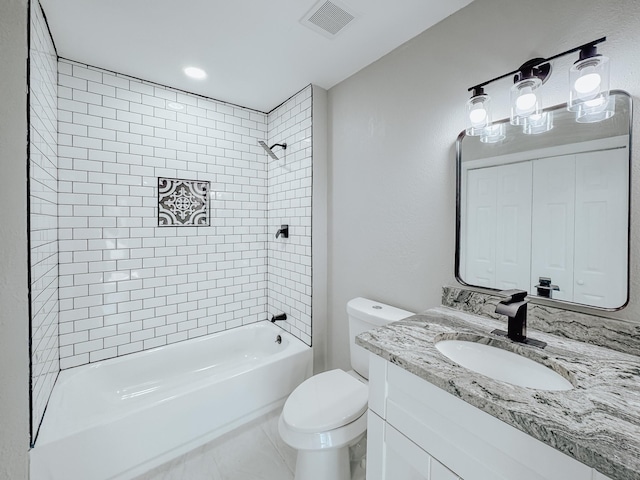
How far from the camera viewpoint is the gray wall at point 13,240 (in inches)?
41.9

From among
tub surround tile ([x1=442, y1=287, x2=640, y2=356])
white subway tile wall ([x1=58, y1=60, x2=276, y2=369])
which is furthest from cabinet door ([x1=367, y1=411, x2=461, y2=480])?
white subway tile wall ([x1=58, y1=60, x2=276, y2=369])

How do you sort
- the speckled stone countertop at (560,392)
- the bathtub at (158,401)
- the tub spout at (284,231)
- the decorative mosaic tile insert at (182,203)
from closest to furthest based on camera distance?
the speckled stone countertop at (560,392)
the bathtub at (158,401)
the decorative mosaic tile insert at (182,203)
the tub spout at (284,231)

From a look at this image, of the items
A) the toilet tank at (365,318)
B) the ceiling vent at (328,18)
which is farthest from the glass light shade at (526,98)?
the toilet tank at (365,318)

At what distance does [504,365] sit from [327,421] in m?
0.81

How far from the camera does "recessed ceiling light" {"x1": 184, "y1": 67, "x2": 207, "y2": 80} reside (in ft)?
6.59

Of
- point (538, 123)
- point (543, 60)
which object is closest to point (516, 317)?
point (538, 123)

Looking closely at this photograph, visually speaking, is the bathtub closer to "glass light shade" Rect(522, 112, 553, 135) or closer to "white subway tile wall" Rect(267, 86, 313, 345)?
"white subway tile wall" Rect(267, 86, 313, 345)

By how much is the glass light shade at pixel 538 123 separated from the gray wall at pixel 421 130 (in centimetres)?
7

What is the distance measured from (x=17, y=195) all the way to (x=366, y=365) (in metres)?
1.90

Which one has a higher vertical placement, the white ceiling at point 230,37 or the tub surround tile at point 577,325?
the white ceiling at point 230,37

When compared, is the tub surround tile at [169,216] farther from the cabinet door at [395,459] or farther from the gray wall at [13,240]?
the cabinet door at [395,459]

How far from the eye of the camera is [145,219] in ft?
7.18

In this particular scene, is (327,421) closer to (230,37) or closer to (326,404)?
(326,404)

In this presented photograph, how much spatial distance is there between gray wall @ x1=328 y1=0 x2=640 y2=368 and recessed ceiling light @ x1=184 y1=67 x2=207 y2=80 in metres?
1.00
